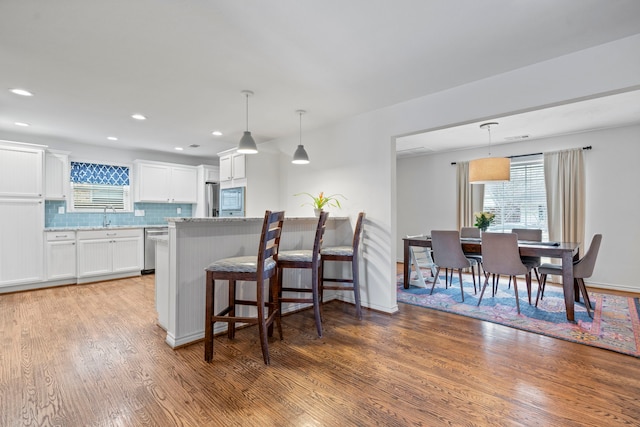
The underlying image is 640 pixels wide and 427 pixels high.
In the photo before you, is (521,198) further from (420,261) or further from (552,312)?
(552,312)

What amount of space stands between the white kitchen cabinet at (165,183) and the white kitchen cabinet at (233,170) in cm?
174

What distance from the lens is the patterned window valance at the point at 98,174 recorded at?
521cm

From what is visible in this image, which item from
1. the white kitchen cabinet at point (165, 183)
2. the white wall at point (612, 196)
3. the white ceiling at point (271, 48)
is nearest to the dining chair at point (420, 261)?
the white wall at point (612, 196)

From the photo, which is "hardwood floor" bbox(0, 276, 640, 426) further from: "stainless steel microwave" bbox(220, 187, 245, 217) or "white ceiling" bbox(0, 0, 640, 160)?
"white ceiling" bbox(0, 0, 640, 160)

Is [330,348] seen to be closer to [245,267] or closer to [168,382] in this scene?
[245,267]

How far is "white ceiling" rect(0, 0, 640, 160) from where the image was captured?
1793mm

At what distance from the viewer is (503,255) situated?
3.51 metres

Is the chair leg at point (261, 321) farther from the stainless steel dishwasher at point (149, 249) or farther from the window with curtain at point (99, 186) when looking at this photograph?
the window with curtain at point (99, 186)

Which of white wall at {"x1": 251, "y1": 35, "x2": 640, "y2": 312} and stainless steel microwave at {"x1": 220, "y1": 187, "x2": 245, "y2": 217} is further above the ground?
white wall at {"x1": 251, "y1": 35, "x2": 640, "y2": 312}

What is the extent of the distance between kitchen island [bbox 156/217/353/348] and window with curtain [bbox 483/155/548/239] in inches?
185

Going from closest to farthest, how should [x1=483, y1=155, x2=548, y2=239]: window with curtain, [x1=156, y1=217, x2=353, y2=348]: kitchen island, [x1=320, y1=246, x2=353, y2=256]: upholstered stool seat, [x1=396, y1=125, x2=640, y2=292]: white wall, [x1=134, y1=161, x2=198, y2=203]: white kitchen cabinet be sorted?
[x1=156, y1=217, x2=353, y2=348]: kitchen island, [x1=320, y1=246, x2=353, y2=256]: upholstered stool seat, [x1=396, y1=125, x2=640, y2=292]: white wall, [x1=483, y1=155, x2=548, y2=239]: window with curtain, [x1=134, y1=161, x2=198, y2=203]: white kitchen cabinet

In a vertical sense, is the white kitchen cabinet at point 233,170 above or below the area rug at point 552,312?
above

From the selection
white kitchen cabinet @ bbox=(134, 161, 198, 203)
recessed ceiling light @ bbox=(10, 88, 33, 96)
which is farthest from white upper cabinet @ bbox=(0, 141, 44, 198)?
recessed ceiling light @ bbox=(10, 88, 33, 96)

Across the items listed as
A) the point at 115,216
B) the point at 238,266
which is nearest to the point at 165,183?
the point at 115,216
